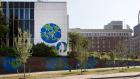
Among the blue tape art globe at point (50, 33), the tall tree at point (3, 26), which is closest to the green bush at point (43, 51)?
the blue tape art globe at point (50, 33)

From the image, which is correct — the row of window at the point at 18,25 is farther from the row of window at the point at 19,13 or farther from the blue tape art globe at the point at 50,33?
the blue tape art globe at the point at 50,33

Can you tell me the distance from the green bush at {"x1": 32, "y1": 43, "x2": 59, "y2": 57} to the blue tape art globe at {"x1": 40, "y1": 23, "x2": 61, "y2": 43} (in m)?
5.02

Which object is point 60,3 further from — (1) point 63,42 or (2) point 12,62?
(2) point 12,62

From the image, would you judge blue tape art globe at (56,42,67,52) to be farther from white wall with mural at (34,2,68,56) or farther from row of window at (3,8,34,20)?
row of window at (3,8,34,20)

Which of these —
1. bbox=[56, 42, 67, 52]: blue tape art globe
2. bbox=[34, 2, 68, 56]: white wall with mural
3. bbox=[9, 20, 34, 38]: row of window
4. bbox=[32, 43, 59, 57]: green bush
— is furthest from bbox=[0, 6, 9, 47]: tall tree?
bbox=[56, 42, 67, 52]: blue tape art globe

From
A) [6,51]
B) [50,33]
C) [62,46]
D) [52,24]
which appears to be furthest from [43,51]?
[52,24]

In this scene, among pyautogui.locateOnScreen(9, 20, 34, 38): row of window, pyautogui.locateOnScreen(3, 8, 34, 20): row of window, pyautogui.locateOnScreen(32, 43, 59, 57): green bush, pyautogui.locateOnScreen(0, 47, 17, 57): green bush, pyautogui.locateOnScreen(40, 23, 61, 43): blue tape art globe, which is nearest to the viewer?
pyautogui.locateOnScreen(0, 47, 17, 57): green bush

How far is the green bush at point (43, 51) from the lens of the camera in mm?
71875

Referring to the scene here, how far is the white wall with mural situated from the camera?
259 ft

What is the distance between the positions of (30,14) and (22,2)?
9.49 ft

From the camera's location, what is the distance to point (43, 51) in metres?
72.2

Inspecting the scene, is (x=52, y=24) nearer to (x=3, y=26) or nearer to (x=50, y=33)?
(x=50, y=33)

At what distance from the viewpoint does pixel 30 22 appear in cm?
7825

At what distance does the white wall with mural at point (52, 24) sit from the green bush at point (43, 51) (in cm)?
504
